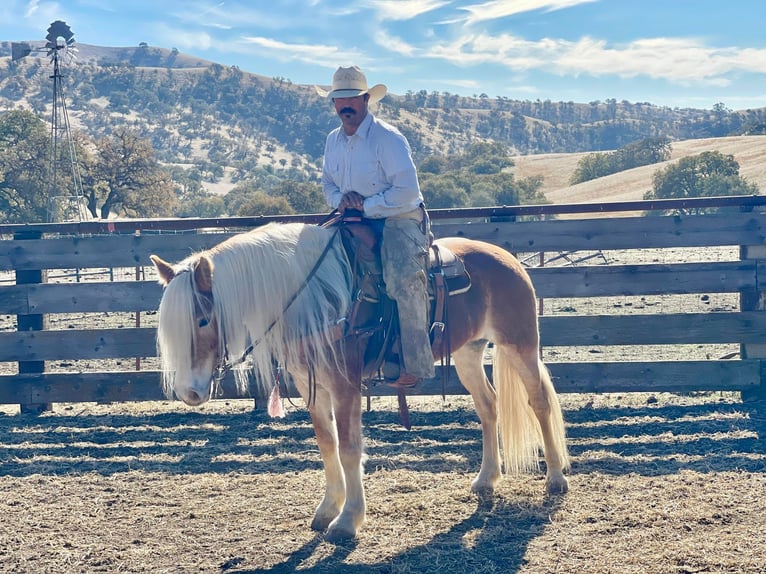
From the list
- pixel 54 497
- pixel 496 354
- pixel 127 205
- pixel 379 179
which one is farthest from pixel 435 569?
pixel 127 205

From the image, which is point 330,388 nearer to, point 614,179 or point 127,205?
point 127,205

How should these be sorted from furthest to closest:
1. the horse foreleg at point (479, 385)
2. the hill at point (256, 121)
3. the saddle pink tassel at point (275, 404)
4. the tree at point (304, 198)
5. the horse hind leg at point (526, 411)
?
the hill at point (256, 121), the tree at point (304, 198), the horse foreleg at point (479, 385), the horse hind leg at point (526, 411), the saddle pink tassel at point (275, 404)

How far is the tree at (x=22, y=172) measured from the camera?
3350 cm

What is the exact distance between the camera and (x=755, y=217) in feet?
23.3

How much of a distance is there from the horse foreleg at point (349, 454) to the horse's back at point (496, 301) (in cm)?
96

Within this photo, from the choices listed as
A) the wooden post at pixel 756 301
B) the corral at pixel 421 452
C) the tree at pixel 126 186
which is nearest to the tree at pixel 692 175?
the tree at pixel 126 186

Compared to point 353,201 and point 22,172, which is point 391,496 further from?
point 22,172

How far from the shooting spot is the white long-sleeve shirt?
4.38 m

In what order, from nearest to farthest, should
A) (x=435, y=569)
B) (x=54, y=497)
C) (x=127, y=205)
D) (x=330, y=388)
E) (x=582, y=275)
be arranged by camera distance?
(x=435, y=569) → (x=330, y=388) → (x=54, y=497) → (x=582, y=275) → (x=127, y=205)

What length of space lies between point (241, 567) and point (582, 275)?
4.31 m

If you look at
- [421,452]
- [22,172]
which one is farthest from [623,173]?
[421,452]

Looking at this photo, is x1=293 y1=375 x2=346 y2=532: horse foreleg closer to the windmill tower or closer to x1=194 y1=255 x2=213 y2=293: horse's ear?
x1=194 y1=255 x2=213 y2=293: horse's ear

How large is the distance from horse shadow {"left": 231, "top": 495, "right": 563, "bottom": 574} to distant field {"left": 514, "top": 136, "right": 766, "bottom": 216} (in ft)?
113

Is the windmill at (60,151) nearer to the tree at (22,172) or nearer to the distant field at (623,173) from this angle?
the tree at (22,172)
